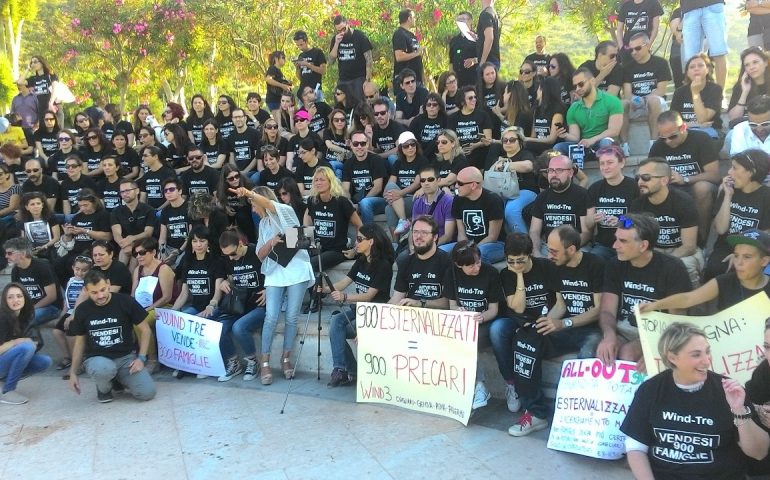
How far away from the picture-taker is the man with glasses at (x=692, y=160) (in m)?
6.56

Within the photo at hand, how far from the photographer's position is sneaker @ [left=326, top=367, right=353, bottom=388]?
269 inches

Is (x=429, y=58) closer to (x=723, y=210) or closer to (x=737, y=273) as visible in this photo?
(x=723, y=210)

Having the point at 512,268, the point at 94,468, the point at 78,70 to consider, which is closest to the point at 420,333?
the point at 512,268

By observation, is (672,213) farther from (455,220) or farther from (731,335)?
(455,220)

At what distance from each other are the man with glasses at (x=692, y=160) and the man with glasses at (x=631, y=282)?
1.49 m

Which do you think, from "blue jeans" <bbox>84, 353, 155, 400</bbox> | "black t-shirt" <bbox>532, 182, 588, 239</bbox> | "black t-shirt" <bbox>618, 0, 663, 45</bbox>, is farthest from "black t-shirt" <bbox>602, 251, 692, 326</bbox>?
"black t-shirt" <bbox>618, 0, 663, 45</bbox>

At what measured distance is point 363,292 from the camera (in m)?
7.05

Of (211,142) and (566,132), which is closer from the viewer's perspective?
(566,132)

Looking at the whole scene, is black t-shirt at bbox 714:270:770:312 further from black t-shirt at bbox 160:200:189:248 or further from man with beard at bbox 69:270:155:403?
black t-shirt at bbox 160:200:189:248

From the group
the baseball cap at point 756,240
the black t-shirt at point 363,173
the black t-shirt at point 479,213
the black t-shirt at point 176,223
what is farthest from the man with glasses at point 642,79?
the black t-shirt at point 176,223

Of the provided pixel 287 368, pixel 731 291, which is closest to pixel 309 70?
pixel 287 368

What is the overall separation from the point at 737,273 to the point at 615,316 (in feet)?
3.07

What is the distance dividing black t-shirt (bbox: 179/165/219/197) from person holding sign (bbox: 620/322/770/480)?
723 centimetres

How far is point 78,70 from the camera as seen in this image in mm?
23594
